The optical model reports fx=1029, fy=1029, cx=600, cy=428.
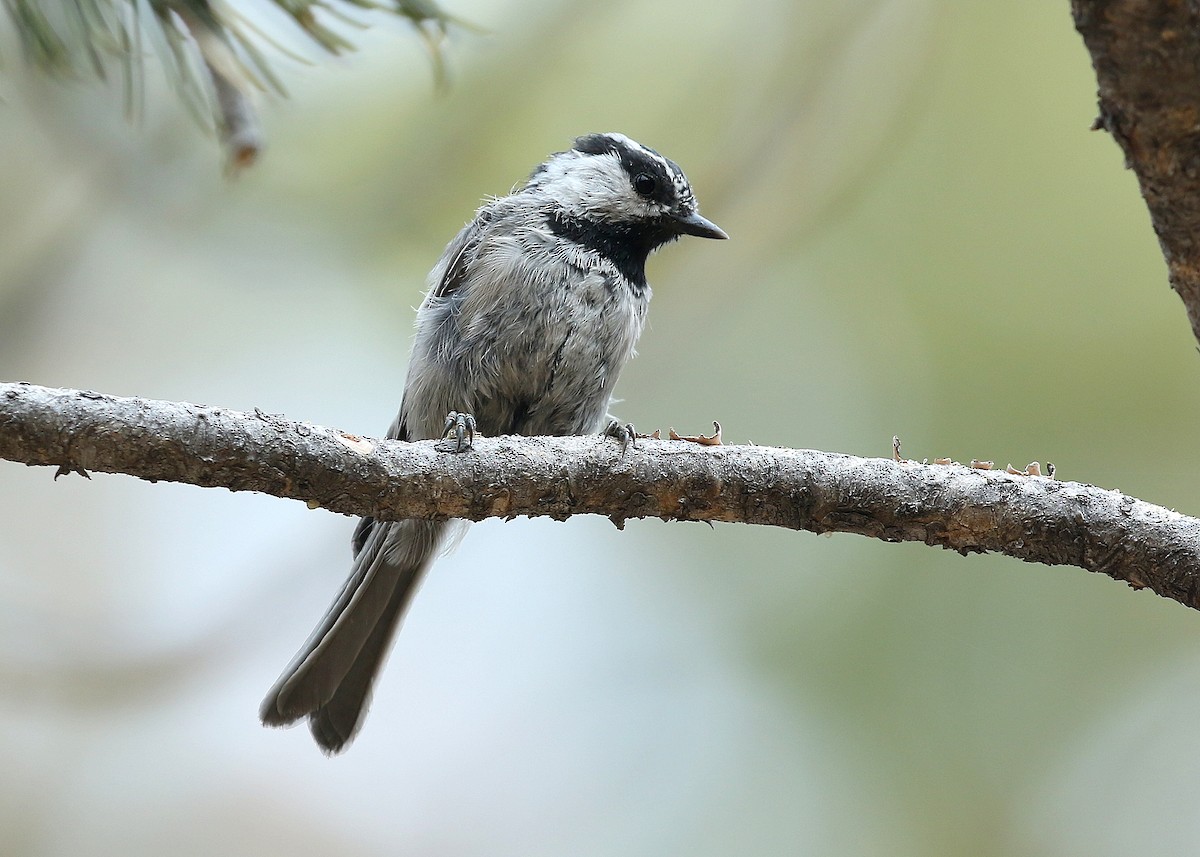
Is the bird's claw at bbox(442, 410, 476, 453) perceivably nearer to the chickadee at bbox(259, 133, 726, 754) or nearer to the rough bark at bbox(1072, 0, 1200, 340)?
the chickadee at bbox(259, 133, 726, 754)

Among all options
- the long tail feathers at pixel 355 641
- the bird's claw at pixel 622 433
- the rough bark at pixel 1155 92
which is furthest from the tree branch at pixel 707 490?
the long tail feathers at pixel 355 641

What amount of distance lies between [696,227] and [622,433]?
163 centimetres

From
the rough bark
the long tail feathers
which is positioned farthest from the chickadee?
the rough bark

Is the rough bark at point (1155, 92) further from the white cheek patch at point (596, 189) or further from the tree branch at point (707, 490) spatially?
the white cheek patch at point (596, 189)

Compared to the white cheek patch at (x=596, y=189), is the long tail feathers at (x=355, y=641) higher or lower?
lower

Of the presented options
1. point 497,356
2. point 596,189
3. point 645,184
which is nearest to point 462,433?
point 497,356

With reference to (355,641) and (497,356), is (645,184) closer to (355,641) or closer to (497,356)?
(497,356)

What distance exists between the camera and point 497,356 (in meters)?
3.26

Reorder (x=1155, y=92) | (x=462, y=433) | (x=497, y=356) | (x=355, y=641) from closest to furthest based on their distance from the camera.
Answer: (x=1155, y=92) → (x=462, y=433) → (x=497, y=356) → (x=355, y=641)

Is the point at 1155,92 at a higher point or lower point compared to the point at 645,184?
lower

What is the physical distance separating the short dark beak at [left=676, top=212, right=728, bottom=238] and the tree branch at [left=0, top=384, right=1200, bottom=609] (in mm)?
1650

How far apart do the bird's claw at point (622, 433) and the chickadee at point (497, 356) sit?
0.82 meters

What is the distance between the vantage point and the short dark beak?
12.5ft

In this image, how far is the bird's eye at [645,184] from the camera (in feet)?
12.4
